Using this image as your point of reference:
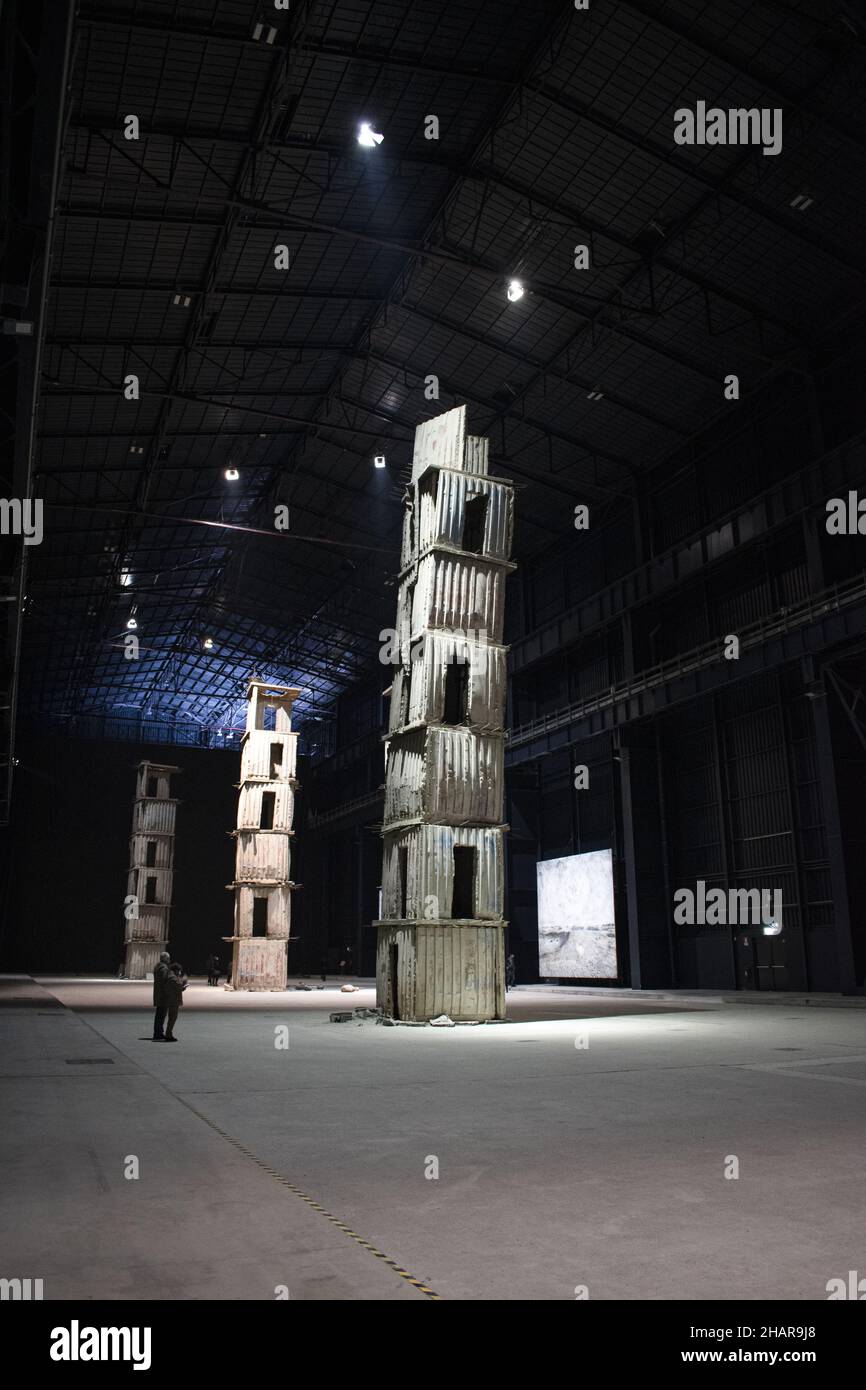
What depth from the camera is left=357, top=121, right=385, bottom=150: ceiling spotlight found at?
22.0m

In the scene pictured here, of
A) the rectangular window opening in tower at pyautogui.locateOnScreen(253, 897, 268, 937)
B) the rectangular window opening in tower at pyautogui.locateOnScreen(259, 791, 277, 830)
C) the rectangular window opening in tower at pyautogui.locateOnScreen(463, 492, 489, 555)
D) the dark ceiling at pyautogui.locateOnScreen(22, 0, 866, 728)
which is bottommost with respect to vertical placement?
the rectangular window opening in tower at pyautogui.locateOnScreen(253, 897, 268, 937)

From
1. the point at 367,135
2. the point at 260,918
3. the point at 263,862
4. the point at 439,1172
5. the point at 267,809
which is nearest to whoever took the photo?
the point at 439,1172

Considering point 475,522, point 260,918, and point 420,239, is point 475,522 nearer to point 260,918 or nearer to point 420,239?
point 420,239

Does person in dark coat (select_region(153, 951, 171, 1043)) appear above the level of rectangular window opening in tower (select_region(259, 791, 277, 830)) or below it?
below

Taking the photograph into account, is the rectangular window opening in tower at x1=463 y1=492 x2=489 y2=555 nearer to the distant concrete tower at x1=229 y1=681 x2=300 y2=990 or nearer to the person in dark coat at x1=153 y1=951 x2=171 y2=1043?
the person in dark coat at x1=153 y1=951 x2=171 y2=1043

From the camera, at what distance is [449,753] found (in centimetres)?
2008

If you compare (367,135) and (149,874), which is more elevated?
(367,135)

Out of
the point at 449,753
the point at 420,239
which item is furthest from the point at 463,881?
the point at 420,239

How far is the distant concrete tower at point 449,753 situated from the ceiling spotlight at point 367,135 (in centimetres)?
661

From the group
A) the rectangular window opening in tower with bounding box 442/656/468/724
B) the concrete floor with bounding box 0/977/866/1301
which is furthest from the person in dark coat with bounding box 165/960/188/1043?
the rectangular window opening in tower with bounding box 442/656/468/724

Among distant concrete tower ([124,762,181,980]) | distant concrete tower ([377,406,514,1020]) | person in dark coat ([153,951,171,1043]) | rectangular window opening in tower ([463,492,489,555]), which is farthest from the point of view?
distant concrete tower ([124,762,181,980])

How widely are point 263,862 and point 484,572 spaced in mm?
17645

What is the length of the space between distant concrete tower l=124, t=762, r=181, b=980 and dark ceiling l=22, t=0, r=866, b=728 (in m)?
14.9

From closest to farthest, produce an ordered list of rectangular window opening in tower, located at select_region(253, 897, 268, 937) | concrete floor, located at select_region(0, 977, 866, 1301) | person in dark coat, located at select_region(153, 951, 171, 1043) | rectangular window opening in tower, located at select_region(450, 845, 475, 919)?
concrete floor, located at select_region(0, 977, 866, 1301)
person in dark coat, located at select_region(153, 951, 171, 1043)
rectangular window opening in tower, located at select_region(450, 845, 475, 919)
rectangular window opening in tower, located at select_region(253, 897, 268, 937)
